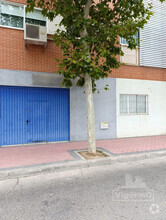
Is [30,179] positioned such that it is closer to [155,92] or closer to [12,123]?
[12,123]

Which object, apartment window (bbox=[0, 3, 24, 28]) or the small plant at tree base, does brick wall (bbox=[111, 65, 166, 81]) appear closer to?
the small plant at tree base

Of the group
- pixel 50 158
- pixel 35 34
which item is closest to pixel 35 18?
pixel 35 34

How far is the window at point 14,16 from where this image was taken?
6.91 metres

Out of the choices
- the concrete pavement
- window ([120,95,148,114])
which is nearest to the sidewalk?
the concrete pavement

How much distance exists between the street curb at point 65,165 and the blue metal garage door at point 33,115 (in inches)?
116

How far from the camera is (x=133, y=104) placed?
9.43m

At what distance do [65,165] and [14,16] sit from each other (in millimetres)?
6797

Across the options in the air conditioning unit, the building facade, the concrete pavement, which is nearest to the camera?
the concrete pavement

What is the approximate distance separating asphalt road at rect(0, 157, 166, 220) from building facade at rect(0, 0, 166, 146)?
11.4 ft

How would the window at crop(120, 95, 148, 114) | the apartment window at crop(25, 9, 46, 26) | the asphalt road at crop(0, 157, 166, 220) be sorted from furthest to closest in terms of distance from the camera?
the window at crop(120, 95, 148, 114) → the apartment window at crop(25, 9, 46, 26) → the asphalt road at crop(0, 157, 166, 220)

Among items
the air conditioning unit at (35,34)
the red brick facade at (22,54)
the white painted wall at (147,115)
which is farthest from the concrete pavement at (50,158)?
the air conditioning unit at (35,34)

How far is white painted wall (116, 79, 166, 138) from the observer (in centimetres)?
898

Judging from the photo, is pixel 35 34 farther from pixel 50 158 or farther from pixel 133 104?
pixel 133 104

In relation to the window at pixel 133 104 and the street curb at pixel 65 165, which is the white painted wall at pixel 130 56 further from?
the street curb at pixel 65 165
